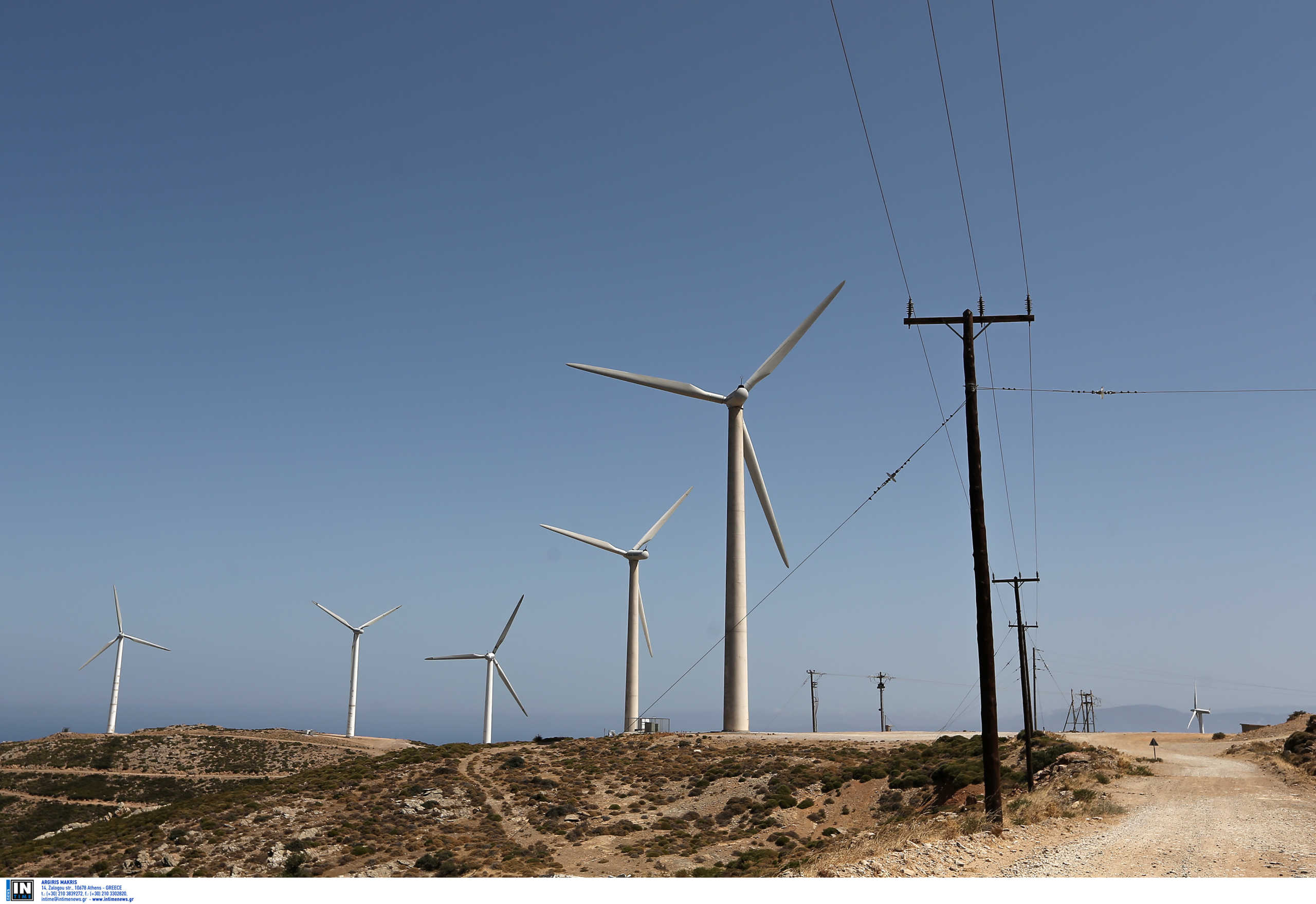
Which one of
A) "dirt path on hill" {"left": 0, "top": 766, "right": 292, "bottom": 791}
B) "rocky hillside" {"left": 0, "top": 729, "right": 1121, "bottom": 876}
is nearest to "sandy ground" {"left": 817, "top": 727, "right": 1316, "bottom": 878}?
"rocky hillside" {"left": 0, "top": 729, "right": 1121, "bottom": 876}

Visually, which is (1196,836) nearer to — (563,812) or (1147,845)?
(1147,845)

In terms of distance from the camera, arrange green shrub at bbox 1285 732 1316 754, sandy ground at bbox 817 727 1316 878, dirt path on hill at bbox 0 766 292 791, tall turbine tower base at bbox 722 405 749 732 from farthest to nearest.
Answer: dirt path on hill at bbox 0 766 292 791
tall turbine tower base at bbox 722 405 749 732
green shrub at bbox 1285 732 1316 754
sandy ground at bbox 817 727 1316 878

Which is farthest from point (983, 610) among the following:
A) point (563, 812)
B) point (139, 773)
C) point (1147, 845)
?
point (139, 773)

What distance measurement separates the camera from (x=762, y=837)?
3956 centimetres

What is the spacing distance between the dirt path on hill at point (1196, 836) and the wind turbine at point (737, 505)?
27.0 meters

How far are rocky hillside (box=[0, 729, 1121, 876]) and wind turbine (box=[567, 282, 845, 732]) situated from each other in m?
3.36

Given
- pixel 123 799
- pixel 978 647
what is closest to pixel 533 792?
pixel 978 647

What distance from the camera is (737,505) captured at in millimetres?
63562

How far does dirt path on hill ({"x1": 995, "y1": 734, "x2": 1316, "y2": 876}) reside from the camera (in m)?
19.0

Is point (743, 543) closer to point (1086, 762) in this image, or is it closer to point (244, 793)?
point (1086, 762)

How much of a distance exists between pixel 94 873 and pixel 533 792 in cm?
2231

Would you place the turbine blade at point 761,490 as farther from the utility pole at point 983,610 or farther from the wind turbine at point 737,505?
the utility pole at point 983,610

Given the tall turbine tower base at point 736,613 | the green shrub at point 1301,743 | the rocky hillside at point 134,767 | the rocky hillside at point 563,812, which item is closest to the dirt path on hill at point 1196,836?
the rocky hillside at point 563,812

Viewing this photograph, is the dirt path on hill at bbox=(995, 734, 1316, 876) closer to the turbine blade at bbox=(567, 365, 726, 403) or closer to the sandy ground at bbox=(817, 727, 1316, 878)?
the sandy ground at bbox=(817, 727, 1316, 878)
